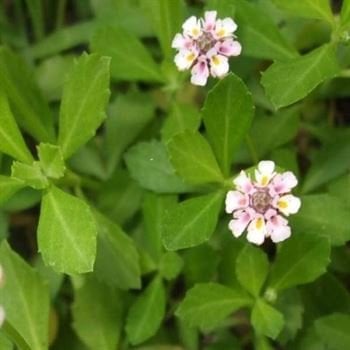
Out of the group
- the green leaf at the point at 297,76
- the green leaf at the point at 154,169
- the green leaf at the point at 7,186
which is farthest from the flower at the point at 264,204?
the green leaf at the point at 7,186

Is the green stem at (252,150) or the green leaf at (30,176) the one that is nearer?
the green leaf at (30,176)

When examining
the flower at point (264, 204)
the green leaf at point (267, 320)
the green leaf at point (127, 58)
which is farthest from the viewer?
the green leaf at point (127, 58)

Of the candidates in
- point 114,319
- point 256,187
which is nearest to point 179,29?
point 256,187

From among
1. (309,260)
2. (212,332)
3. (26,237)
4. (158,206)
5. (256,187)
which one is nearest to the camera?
(256,187)

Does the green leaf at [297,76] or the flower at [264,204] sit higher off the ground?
the green leaf at [297,76]

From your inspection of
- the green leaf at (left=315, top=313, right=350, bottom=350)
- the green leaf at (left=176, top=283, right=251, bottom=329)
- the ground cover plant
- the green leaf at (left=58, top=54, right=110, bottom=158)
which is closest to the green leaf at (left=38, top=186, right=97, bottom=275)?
the ground cover plant

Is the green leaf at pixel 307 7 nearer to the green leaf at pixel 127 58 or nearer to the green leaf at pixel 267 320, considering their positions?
the green leaf at pixel 127 58

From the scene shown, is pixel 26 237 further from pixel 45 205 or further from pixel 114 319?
pixel 45 205

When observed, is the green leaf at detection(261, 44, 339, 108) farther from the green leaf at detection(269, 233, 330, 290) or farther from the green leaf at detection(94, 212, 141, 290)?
the green leaf at detection(94, 212, 141, 290)
